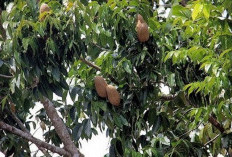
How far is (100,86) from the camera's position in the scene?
10.6 ft

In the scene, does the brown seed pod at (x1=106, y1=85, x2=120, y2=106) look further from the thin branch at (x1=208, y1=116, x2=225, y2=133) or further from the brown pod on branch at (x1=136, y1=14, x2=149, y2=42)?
the thin branch at (x1=208, y1=116, x2=225, y2=133)

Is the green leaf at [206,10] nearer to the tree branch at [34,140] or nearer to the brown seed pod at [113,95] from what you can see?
the brown seed pod at [113,95]

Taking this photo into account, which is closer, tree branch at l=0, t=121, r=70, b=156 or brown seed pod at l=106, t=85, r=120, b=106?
brown seed pod at l=106, t=85, r=120, b=106

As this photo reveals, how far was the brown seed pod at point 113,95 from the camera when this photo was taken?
325cm

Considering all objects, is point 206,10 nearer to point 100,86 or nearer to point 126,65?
point 126,65

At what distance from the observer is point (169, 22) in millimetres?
3264

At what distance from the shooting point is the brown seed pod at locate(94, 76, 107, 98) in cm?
323

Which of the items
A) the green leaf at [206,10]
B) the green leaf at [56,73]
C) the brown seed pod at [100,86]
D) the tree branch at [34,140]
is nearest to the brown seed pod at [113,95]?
the brown seed pod at [100,86]

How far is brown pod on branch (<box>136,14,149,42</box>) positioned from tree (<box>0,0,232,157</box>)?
4 centimetres

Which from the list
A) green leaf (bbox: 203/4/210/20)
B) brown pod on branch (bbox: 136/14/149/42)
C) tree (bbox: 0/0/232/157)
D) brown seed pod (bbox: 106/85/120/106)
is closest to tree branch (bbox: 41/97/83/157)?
tree (bbox: 0/0/232/157)

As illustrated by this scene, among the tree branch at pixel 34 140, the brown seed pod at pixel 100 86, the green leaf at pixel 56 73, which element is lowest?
the tree branch at pixel 34 140

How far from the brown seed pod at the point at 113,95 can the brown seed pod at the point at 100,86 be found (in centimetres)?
3

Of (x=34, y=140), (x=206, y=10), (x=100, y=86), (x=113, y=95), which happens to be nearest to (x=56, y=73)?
(x=100, y=86)

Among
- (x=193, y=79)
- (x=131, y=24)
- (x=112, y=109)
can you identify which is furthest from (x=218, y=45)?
(x=112, y=109)
